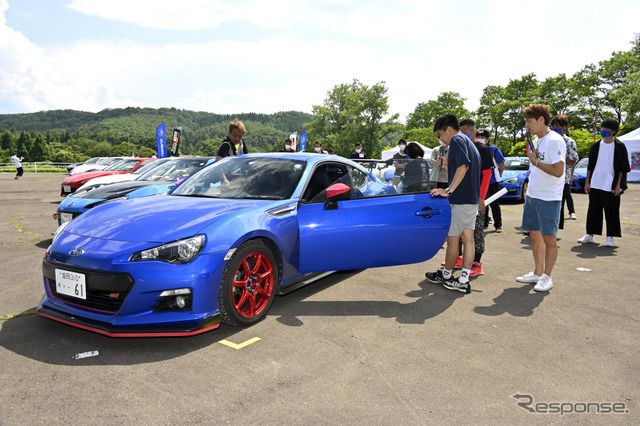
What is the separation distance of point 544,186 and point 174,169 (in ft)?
20.7

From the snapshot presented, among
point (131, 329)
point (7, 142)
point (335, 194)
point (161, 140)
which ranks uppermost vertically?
point (7, 142)

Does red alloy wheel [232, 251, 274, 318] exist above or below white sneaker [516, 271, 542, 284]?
above

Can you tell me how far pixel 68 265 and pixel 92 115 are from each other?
219625 mm

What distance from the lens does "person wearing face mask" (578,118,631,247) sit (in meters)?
6.89

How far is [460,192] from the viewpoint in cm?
464

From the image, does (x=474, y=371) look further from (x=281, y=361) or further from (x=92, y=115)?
(x=92, y=115)

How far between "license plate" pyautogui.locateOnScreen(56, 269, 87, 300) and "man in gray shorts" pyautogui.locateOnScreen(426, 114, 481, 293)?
10.4 feet

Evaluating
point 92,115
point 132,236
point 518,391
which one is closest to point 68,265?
point 132,236

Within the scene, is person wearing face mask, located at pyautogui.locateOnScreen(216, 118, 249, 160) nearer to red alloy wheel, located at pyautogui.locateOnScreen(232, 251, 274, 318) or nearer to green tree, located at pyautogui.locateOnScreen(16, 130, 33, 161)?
red alloy wheel, located at pyautogui.locateOnScreen(232, 251, 274, 318)

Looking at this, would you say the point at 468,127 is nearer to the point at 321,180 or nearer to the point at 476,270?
the point at 476,270

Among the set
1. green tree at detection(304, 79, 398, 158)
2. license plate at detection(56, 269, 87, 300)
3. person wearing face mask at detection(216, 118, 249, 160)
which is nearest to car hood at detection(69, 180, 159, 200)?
person wearing face mask at detection(216, 118, 249, 160)

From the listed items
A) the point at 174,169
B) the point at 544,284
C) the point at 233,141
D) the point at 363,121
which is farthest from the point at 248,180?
the point at 363,121

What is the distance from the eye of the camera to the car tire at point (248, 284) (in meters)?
3.36

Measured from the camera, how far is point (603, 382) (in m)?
2.83
